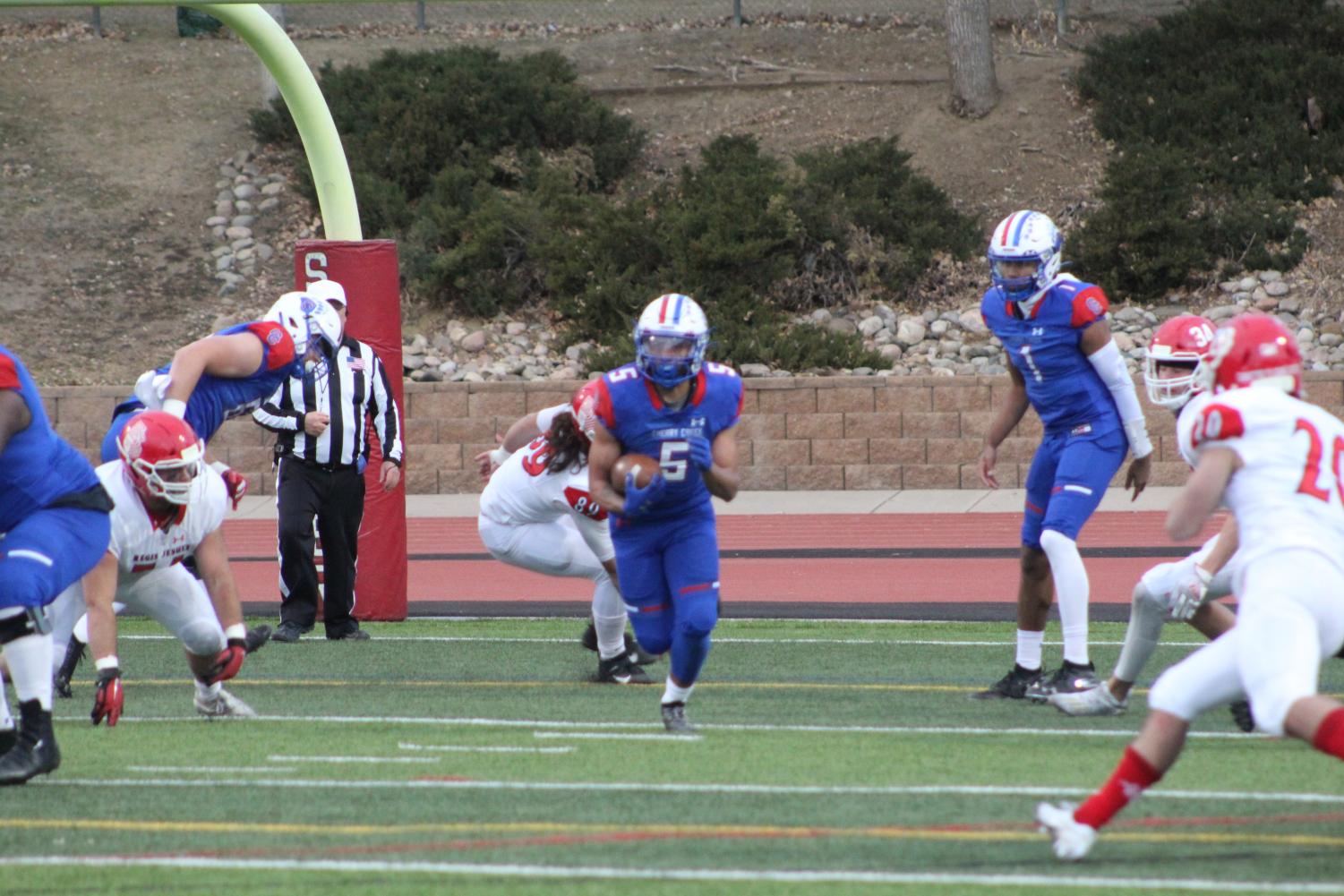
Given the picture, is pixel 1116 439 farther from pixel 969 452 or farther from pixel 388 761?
pixel 969 452

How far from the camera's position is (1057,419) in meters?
7.08

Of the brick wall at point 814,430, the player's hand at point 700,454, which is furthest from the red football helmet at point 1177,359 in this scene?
the brick wall at point 814,430

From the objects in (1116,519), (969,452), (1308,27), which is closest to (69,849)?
(1116,519)

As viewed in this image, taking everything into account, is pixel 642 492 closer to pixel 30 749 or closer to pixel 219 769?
pixel 219 769

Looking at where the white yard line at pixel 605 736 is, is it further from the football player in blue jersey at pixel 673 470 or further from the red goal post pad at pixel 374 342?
the red goal post pad at pixel 374 342

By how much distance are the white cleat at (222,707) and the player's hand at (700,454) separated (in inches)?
84.1

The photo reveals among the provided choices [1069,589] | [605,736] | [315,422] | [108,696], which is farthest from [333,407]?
[1069,589]

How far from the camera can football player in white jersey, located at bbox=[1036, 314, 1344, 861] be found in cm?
407

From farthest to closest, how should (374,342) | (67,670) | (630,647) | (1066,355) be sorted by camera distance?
(374,342), (630,647), (67,670), (1066,355)

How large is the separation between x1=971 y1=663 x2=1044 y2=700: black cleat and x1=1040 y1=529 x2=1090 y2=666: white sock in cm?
20

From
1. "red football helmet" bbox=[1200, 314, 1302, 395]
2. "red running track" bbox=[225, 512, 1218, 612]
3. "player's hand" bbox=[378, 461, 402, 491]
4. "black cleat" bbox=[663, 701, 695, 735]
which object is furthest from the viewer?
"red running track" bbox=[225, 512, 1218, 612]

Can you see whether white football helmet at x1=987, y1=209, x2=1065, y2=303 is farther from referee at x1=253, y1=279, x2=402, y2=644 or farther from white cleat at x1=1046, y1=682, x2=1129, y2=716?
referee at x1=253, y1=279, x2=402, y2=644

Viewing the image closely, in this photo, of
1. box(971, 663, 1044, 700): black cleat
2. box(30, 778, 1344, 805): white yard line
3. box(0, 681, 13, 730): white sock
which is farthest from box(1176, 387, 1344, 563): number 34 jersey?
box(0, 681, 13, 730): white sock

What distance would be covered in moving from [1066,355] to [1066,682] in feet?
4.29
